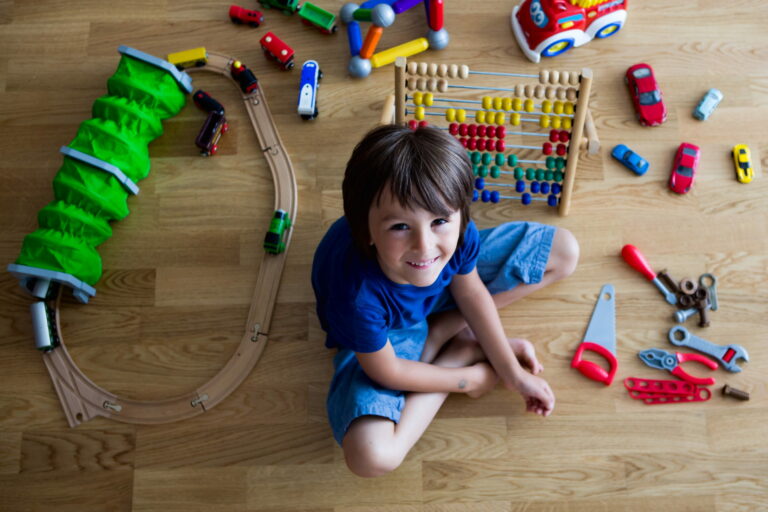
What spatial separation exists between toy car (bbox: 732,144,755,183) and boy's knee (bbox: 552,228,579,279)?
0.43 metres

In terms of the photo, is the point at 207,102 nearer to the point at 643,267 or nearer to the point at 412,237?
the point at 412,237

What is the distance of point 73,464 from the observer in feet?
4.39

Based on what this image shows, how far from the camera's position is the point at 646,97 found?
4.93ft

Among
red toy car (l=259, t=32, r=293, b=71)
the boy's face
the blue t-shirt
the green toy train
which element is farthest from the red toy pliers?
red toy car (l=259, t=32, r=293, b=71)

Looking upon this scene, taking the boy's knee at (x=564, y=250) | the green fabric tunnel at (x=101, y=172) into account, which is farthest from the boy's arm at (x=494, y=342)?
the green fabric tunnel at (x=101, y=172)

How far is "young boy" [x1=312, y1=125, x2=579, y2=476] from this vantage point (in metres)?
0.91

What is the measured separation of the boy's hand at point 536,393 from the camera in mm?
1279

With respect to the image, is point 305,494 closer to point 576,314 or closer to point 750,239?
point 576,314

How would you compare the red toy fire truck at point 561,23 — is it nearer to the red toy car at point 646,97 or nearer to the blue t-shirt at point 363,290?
the red toy car at point 646,97

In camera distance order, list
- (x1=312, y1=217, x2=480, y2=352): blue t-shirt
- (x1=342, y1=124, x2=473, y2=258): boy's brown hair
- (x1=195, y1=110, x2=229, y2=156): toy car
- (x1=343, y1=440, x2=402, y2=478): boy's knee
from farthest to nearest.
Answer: (x1=195, y1=110, x2=229, y2=156): toy car
(x1=343, y1=440, x2=402, y2=478): boy's knee
(x1=312, y1=217, x2=480, y2=352): blue t-shirt
(x1=342, y1=124, x2=473, y2=258): boy's brown hair

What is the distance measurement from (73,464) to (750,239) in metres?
1.46

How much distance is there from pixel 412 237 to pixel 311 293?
1.76ft

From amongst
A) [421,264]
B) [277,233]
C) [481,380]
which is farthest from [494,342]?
[277,233]

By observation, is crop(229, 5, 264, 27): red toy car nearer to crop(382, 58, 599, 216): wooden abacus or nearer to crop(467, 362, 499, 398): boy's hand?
crop(382, 58, 599, 216): wooden abacus
